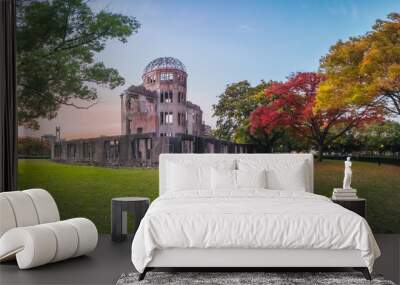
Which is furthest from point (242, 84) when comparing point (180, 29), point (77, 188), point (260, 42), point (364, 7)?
point (77, 188)

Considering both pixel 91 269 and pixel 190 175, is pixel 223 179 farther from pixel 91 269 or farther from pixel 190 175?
pixel 91 269

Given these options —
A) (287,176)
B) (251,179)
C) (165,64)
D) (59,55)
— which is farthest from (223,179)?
(59,55)

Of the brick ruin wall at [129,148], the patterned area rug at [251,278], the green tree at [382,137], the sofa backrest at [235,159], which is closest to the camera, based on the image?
the patterned area rug at [251,278]

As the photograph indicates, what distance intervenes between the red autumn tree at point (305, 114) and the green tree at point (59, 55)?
2032 mm

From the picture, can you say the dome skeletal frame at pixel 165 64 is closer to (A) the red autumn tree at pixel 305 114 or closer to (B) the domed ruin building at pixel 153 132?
(B) the domed ruin building at pixel 153 132

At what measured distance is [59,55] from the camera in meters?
8.33

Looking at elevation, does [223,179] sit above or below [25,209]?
above

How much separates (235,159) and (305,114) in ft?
4.40

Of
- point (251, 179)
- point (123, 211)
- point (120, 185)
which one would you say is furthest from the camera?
point (120, 185)

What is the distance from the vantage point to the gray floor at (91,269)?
495 cm

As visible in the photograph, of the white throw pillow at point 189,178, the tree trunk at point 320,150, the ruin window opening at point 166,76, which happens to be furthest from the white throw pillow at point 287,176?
the ruin window opening at point 166,76

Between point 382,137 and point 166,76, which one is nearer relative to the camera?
point 382,137

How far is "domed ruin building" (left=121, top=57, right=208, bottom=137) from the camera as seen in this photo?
8.21 meters

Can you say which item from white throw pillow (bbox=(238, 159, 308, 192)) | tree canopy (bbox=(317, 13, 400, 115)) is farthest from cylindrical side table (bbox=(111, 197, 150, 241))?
tree canopy (bbox=(317, 13, 400, 115))
